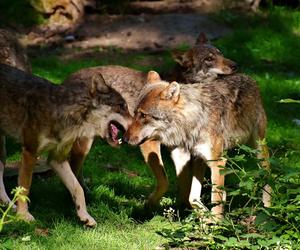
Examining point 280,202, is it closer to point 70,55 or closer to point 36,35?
point 70,55

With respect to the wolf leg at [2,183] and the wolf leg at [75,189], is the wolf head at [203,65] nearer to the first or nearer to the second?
the wolf leg at [75,189]

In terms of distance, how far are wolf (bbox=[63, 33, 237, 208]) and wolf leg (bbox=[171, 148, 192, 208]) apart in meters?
0.01

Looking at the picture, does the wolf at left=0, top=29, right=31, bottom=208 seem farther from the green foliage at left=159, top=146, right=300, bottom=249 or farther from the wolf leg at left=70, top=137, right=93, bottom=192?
the green foliage at left=159, top=146, right=300, bottom=249

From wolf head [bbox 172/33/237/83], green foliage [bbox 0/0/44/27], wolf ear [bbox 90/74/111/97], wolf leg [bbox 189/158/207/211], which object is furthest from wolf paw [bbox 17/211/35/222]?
green foliage [bbox 0/0/44/27]

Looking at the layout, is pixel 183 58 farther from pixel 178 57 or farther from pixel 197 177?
pixel 197 177

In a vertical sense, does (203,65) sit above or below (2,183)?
above

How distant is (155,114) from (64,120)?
938 millimetres

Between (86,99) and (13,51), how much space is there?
2248mm

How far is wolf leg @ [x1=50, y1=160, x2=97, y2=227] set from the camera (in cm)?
800

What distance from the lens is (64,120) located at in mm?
8062

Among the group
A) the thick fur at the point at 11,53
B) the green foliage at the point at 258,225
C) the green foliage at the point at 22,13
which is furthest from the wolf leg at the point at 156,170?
the green foliage at the point at 22,13

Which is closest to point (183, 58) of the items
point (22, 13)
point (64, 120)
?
point (64, 120)

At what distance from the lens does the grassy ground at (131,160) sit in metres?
7.53

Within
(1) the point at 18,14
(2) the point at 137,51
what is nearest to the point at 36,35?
(1) the point at 18,14
